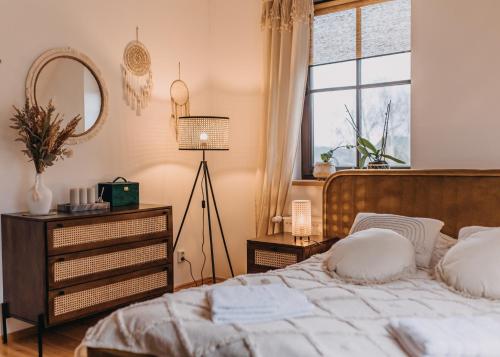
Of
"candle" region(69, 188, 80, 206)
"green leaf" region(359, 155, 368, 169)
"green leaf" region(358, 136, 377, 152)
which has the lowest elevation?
"candle" region(69, 188, 80, 206)

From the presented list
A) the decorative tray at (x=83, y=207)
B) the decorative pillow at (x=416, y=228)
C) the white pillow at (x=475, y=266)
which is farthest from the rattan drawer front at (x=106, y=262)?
the white pillow at (x=475, y=266)

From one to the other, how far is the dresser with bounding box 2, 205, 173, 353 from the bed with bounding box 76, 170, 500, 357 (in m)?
1.09

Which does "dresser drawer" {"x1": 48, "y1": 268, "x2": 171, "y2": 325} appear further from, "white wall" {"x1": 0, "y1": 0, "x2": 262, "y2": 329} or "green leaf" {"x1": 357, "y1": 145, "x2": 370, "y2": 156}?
"green leaf" {"x1": 357, "y1": 145, "x2": 370, "y2": 156}

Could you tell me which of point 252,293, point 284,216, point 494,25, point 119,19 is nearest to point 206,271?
point 284,216

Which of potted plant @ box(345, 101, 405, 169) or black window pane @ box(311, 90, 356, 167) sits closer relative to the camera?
potted plant @ box(345, 101, 405, 169)

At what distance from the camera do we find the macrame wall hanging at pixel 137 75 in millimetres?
4078

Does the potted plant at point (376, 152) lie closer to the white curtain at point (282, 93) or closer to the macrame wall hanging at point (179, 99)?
the white curtain at point (282, 93)

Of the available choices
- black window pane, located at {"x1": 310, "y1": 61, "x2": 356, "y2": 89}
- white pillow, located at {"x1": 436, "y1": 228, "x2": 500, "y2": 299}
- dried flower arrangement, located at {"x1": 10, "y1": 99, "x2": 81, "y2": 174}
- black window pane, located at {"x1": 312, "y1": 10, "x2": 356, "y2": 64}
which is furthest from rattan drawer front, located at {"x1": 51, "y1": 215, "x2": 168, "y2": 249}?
white pillow, located at {"x1": 436, "y1": 228, "x2": 500, "y2": 299}

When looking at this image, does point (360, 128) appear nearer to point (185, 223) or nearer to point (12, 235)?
point (185, 223)

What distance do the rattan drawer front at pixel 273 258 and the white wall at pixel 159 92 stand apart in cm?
85

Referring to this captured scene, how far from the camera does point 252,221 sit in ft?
15.1

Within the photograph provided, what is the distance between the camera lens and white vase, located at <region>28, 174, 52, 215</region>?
10.5 feet

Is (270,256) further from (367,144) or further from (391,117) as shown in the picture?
(391,117)

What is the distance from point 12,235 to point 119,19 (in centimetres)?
187
